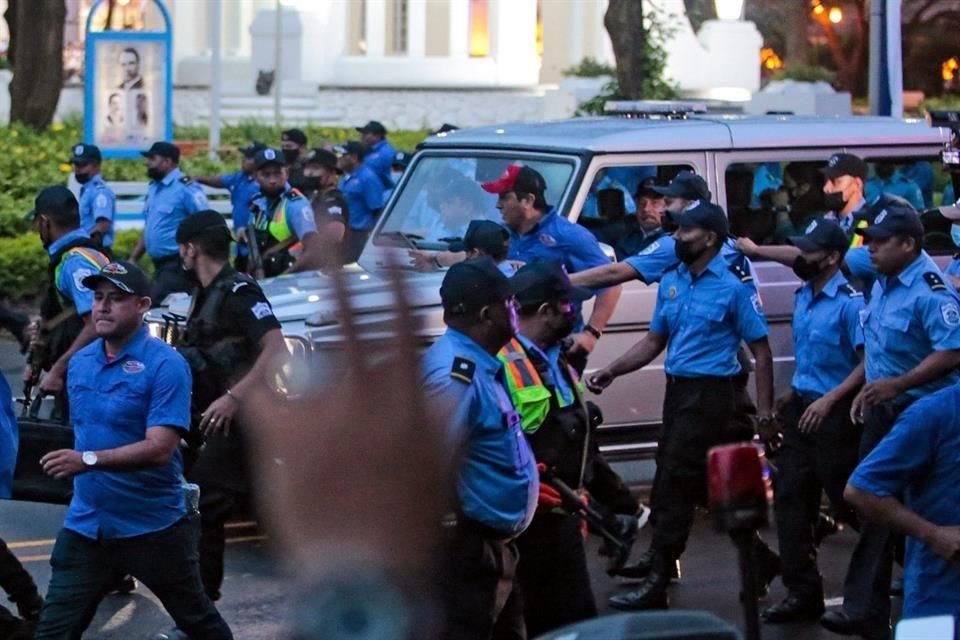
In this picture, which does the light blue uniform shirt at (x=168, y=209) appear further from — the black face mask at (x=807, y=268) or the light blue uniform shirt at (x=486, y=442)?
the light blue uniform shirt at (x=486, y=442)

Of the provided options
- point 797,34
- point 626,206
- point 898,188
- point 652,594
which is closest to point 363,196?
point 626,206

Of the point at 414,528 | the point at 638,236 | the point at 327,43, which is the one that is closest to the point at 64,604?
the point at 414,528

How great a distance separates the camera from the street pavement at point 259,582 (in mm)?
7859

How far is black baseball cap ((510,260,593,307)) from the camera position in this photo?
6.65 meters

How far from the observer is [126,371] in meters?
6.24

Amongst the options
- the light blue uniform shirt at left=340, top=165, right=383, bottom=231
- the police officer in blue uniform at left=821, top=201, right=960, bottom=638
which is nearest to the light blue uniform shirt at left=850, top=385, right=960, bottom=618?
the police officer in blue uniform at left=821, top=201, right=960, bottom=638

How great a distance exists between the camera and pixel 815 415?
Answer: 794 cm

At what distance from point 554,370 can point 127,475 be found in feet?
5.39

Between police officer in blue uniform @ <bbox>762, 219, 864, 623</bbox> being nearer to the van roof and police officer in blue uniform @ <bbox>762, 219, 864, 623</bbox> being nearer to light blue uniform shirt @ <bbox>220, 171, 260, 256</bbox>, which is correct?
the van roof

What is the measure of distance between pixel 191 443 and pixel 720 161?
3.42m

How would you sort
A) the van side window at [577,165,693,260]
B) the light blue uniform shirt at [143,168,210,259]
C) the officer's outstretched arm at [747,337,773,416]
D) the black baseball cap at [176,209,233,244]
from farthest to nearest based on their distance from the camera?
the light blue uniform shirt at [143,168,210,259], the van side window at [577,165,693,260], the officer's outstretched arm at [747,337,773,416], the black baseball cap at [176,209,233,244]

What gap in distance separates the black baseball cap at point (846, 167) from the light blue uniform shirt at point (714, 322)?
167 cm

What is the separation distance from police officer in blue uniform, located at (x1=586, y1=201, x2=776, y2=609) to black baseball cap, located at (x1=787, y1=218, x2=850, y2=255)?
342mm

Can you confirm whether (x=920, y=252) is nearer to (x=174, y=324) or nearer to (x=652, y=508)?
(x=652, y=508)
